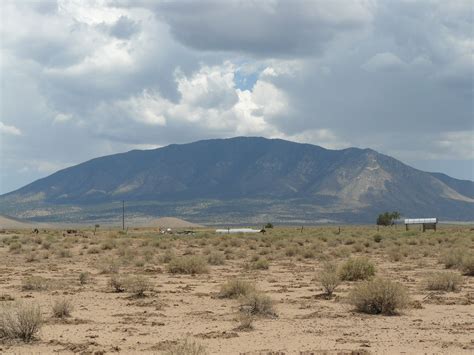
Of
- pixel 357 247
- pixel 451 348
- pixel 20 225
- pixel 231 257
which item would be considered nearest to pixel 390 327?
pixel 451 348

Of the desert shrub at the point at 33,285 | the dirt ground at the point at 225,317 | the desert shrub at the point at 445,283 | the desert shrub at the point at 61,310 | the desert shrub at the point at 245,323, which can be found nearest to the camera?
the dirt ground at the point at 225,317

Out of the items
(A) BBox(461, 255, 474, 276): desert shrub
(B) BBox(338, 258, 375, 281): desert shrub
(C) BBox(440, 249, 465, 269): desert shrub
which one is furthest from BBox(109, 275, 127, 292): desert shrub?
(C) BBox(440, 249, 465, 269): desert shrub

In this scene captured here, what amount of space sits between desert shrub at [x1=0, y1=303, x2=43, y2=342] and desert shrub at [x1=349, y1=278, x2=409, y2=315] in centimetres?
883

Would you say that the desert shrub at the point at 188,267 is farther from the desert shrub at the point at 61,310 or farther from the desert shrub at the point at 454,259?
the desert shrub at the point at 61,310

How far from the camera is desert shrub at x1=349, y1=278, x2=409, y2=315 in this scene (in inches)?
765

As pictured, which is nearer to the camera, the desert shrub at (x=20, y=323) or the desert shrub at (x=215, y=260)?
the desert shrub at (x=20, y=323)

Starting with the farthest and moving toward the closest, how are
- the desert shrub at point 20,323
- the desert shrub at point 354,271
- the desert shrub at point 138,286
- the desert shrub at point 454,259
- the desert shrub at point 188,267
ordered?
the desert shrub at point 454,259 → the desert shrub at point 188,267 → the desert shrub at point 354,271 → the desert shrub at point 138,286 → the desert shrub at point 20,323

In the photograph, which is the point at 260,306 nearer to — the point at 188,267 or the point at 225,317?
the point at 225,317

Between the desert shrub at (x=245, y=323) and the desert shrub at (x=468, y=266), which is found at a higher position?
the desert shrub at (x=468, y=266)

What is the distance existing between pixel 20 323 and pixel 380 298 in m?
9.46

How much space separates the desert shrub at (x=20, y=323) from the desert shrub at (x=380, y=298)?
883 centimetres

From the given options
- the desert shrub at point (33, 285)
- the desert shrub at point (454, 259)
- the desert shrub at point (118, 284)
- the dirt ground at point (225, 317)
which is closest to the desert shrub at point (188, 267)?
the dirt ground at point (225, 317)

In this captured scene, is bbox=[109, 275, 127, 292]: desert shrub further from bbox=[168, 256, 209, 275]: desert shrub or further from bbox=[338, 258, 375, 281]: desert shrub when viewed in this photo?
bbox=[338, 258, 375, 281]: desert shrub

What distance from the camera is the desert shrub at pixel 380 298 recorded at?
19.4 m
